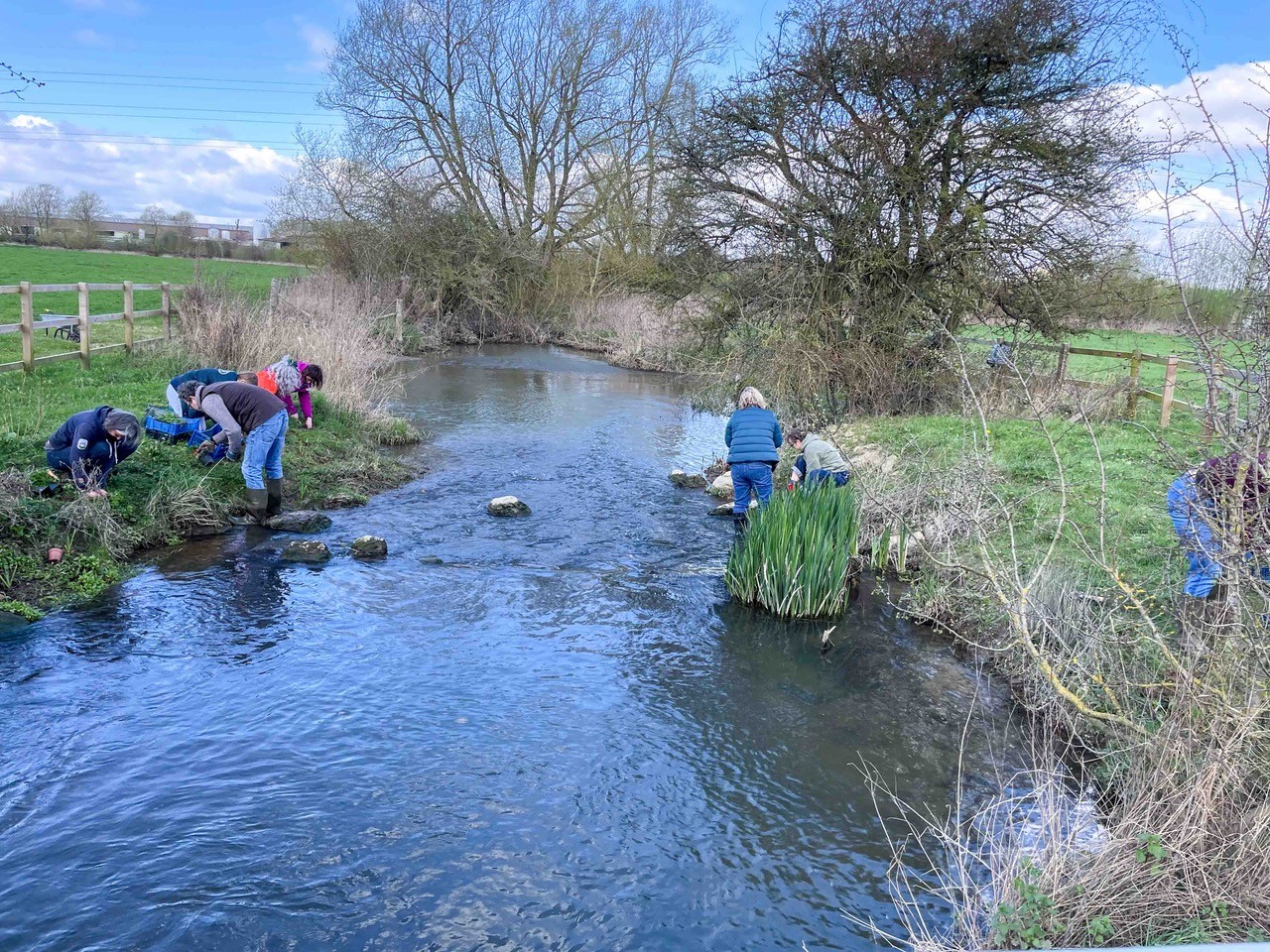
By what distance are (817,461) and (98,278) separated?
122 feet

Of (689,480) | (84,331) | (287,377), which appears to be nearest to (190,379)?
(287,377)

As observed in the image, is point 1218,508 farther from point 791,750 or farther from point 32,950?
point 32,950

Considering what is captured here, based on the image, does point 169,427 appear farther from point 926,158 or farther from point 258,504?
point 926,158

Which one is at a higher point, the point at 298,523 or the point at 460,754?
the point at 298,523

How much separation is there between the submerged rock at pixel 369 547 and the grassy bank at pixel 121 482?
168cm

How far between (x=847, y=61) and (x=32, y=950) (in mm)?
13314

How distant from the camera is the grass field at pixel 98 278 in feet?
57.4

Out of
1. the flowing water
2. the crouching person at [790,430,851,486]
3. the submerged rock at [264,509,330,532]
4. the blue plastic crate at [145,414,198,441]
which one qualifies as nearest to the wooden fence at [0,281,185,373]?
the blue plastic crate at [145,414,198,441]

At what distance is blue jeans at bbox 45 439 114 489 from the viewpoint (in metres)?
8.59

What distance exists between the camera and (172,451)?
10148 mm

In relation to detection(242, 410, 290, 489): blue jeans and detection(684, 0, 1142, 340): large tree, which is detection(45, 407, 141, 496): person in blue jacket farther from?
detection(684, 0, 1142, 340): large tree

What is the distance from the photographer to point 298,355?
14992 millimetres

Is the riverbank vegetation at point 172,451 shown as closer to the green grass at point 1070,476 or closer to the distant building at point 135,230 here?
the green grass at point 1070,476

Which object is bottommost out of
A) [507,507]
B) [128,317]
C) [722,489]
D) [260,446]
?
[507,507]
